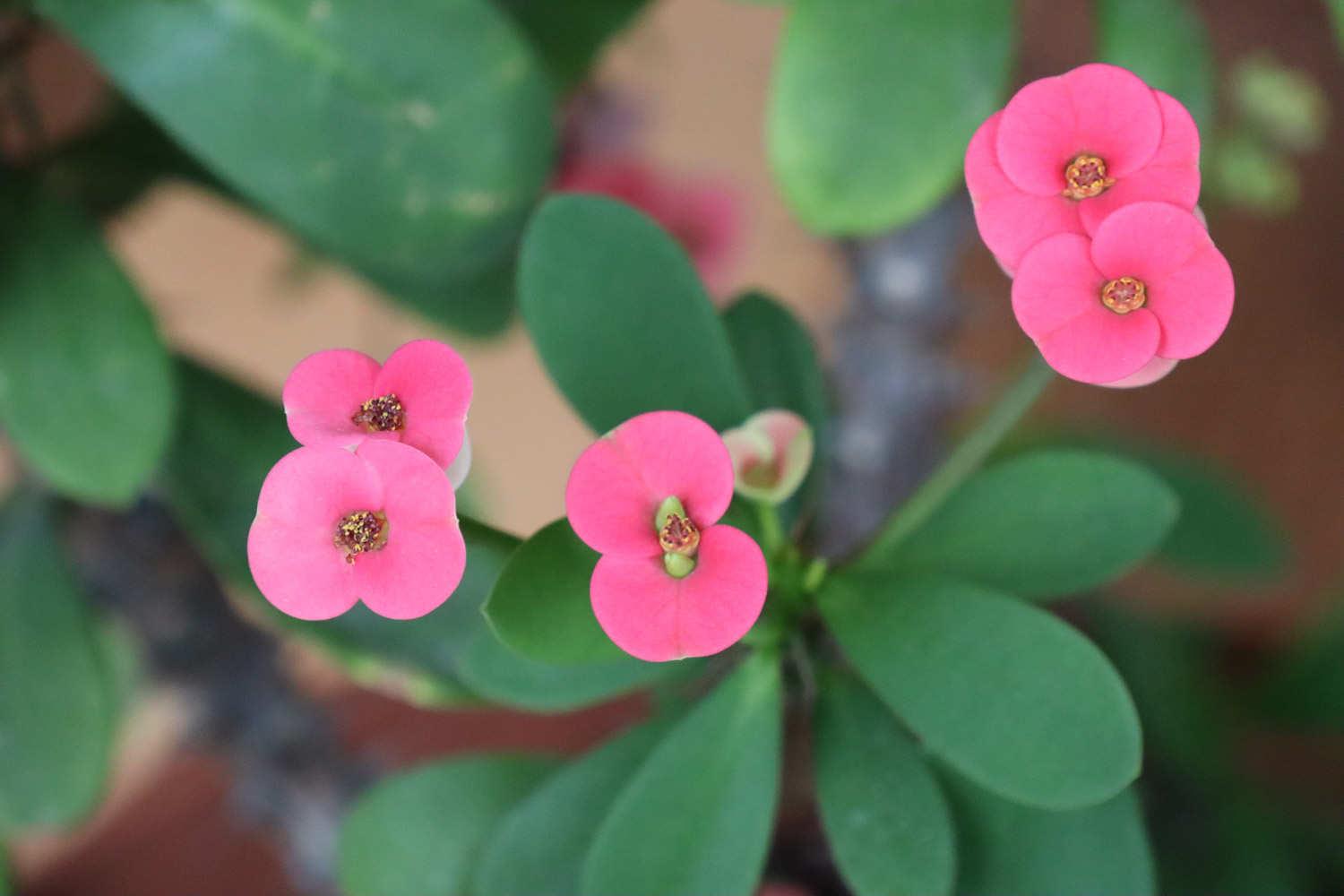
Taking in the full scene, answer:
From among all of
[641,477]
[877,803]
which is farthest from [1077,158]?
[877,803]

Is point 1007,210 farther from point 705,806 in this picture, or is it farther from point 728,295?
point 728,295

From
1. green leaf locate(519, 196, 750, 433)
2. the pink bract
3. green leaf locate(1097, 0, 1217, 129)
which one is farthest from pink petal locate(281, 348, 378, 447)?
green leaf locate(1097, 0, 1217, 129)

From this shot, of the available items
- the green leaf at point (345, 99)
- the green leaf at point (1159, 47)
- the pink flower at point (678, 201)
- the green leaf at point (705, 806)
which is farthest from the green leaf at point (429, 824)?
the green leaf at point (1159, 47)

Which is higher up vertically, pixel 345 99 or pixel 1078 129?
pixel 1078 129

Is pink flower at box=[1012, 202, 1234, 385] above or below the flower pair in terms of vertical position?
above

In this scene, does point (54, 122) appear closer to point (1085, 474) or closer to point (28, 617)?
point (28, 617)

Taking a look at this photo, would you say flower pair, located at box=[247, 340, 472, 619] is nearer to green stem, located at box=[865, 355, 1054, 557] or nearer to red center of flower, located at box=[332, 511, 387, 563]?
red center of flower, located at box=[332, 511, 387, 563]
